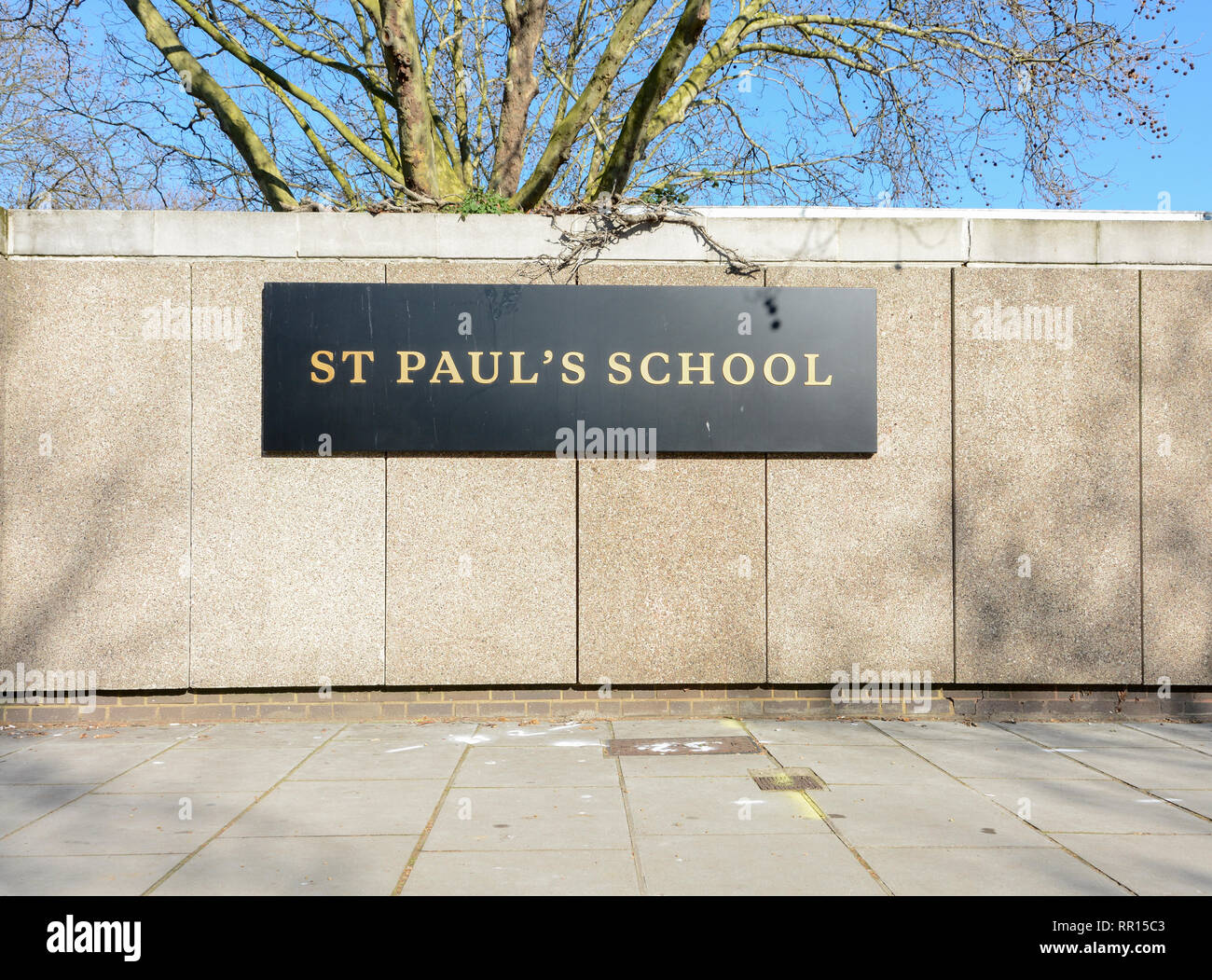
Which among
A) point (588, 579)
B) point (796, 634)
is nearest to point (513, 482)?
point (588, 579)

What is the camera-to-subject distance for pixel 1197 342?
22.8ft

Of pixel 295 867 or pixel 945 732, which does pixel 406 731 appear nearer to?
pixel 295 867

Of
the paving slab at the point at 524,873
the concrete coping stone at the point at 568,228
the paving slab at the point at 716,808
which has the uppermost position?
the concrete coping stone at the point at 568,228

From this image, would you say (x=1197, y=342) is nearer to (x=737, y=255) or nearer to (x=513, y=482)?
(x=737, y=255)

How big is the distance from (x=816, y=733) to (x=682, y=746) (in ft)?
3.54

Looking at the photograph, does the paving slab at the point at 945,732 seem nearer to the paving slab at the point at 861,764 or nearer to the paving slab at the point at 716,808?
the paving slab at the point at 861,764

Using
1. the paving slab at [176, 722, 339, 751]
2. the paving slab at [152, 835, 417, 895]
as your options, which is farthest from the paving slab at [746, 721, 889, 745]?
the paving slab at [176, 722, 339, 751]

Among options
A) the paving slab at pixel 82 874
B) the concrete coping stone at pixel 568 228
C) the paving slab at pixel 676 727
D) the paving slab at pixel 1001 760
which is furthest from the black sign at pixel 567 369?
the paving slab at pixel 82 874

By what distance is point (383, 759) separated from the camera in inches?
221

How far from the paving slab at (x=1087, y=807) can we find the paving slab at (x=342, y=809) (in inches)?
121

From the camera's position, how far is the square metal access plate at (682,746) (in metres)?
5.79

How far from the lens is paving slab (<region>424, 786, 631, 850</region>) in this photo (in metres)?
4.09

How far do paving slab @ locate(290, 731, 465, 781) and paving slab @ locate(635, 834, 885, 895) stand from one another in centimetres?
178

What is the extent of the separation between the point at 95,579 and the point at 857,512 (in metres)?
5.81
